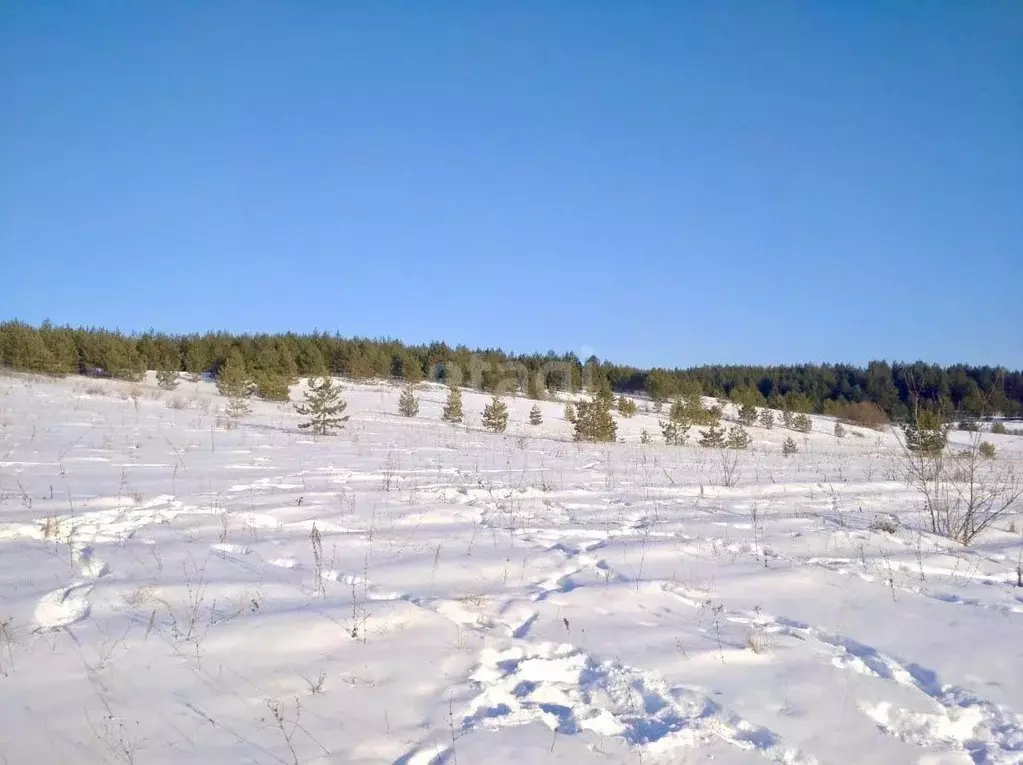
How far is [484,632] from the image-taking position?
328 cm

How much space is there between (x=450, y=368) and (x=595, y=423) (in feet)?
139

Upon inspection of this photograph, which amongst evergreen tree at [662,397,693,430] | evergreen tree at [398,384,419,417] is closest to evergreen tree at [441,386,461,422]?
evergreen tree at [398,384,419,417]

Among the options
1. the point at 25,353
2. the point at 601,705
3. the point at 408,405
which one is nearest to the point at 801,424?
the point at 408,405

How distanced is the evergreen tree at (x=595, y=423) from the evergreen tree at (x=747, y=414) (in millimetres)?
22556

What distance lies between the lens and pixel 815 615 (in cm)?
372

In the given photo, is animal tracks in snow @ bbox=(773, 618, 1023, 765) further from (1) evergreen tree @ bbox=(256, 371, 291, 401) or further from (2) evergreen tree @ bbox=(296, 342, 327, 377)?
(2) evergreen tree @ bbox=(296, 342, 327, 377)

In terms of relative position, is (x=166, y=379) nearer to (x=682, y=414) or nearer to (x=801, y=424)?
(x=682, y=414)

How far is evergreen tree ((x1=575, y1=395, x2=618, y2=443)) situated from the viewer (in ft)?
80.0

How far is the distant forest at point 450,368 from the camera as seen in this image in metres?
31.3

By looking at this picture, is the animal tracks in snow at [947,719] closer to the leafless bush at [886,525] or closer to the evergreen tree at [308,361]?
the leafless bush at [886,525]

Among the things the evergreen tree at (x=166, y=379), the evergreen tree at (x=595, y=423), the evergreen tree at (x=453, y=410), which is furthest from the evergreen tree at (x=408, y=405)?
the evergreen tree at (x=166, y=379)

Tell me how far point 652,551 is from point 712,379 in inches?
3450

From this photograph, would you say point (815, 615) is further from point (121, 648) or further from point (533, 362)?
point (533, 362)

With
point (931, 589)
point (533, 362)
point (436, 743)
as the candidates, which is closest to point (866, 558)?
point (931, 589)
